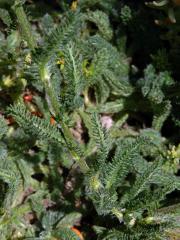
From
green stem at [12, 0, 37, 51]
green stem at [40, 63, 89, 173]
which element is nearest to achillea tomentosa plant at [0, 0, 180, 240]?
green stem at [40, 63, 89, 173]

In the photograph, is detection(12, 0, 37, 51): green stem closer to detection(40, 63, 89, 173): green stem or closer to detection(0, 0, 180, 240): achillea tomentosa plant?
detection(40, 63, 89, 173): green stem

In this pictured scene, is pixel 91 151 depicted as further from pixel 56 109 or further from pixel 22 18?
pixel 22 18

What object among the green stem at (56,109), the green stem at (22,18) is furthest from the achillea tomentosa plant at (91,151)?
the green stem at (22,18)

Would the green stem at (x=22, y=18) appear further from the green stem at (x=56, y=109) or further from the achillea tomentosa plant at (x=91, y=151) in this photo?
the achillea tomentosa plant at (x=91, y=151)

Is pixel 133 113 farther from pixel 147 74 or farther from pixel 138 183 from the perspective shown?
pixel 138 183

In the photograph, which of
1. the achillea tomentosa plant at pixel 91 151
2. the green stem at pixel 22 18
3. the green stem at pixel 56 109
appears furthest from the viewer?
the achillea tomentosa plant at pixel 91 151

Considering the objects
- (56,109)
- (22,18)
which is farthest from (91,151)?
(22,18)

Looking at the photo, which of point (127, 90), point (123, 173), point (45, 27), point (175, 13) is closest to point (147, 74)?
point (127, 90)

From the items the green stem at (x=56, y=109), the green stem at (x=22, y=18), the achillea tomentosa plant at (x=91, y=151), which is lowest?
the achillea tomentosa plant at (x=91, y=151)
